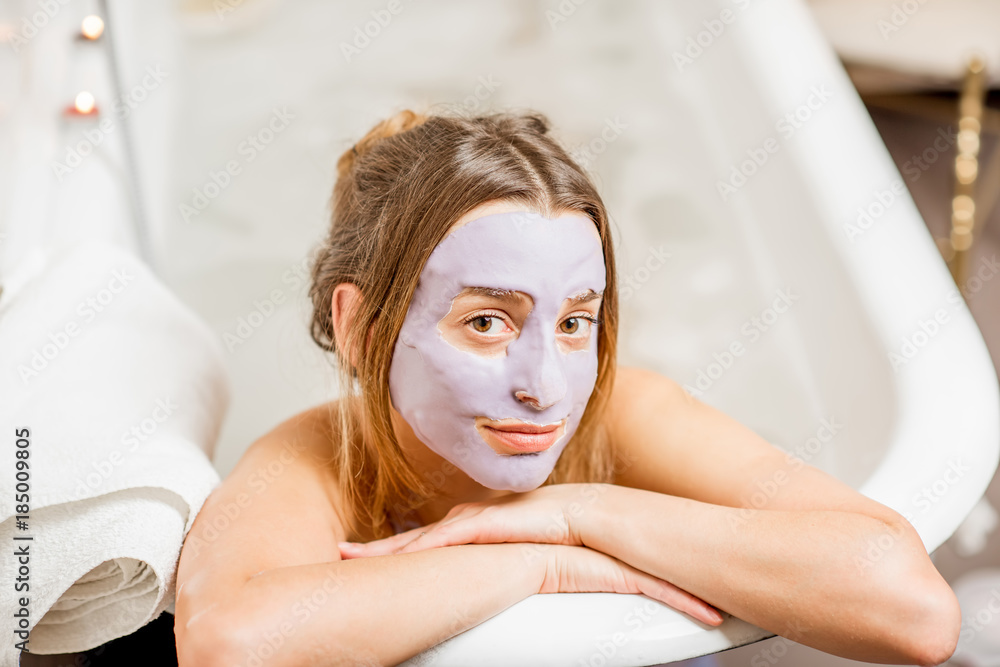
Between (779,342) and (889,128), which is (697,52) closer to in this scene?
(779,342)

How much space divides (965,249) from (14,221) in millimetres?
2021

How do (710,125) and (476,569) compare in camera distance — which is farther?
(710,125)

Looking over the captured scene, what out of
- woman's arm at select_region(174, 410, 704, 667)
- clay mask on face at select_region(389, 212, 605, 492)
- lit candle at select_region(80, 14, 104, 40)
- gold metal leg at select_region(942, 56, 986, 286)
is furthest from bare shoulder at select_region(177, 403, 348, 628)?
gold metal leg at select_region(942, 56, 986, 286)

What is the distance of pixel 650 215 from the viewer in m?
2.06

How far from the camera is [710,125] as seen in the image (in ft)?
6.64

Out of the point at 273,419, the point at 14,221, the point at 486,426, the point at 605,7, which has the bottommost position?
the point at 273,419

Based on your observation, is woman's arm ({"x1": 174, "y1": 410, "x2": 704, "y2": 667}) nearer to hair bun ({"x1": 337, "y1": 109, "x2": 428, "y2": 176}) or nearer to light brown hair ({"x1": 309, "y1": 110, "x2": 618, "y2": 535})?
light brown hair ({"x1": 309, "y1": 110, "x2": 618, "y2": 535})

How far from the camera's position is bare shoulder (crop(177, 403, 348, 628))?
2.89 ft

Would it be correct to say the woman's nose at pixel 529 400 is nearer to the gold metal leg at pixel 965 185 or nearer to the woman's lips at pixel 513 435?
the woman's lips at pixel 513 435

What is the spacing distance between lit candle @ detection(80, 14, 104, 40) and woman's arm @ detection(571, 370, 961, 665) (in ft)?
4.45

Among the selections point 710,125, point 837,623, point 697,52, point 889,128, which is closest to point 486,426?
point 837,623

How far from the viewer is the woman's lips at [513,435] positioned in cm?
91

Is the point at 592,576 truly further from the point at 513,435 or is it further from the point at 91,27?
the point at 91,27

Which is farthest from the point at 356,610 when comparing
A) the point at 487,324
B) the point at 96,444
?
the point at 96,444
